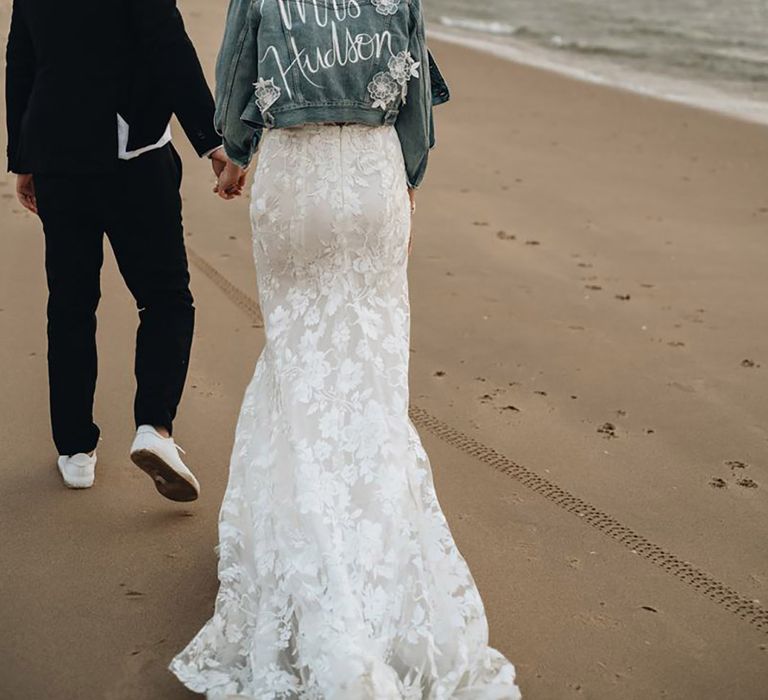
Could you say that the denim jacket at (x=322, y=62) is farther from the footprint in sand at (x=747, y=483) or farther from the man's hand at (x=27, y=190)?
the footprint in sand at (x=747, y=483)

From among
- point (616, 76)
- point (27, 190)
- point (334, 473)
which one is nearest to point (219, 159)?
point (27, 190)

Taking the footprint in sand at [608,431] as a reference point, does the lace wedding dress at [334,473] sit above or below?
above

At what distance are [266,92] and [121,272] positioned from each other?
1097 millimetres

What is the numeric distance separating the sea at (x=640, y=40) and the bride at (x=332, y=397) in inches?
366

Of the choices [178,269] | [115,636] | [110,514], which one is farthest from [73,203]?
[115,636]

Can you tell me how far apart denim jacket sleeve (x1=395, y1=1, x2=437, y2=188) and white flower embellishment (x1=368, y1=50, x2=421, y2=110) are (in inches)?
1.3

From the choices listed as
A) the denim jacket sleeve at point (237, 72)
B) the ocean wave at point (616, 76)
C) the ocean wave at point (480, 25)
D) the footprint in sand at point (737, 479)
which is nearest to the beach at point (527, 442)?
the footprint in sand at point (737, 479)

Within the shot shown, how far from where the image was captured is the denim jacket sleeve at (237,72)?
293 cm

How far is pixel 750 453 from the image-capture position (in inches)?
177

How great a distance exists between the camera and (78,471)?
4.01 m

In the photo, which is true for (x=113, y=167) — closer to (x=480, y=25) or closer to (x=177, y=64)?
(x=177, y=64)

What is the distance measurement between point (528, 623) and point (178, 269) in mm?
1546

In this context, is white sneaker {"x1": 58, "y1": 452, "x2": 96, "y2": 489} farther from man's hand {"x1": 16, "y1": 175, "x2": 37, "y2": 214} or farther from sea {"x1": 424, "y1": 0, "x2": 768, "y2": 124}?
sea {"x1": 424, "y1": 0, "x2": 768, "y2": 124}

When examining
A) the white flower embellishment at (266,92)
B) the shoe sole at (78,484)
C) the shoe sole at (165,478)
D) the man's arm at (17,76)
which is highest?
the white flower embellishment at (266,92)
